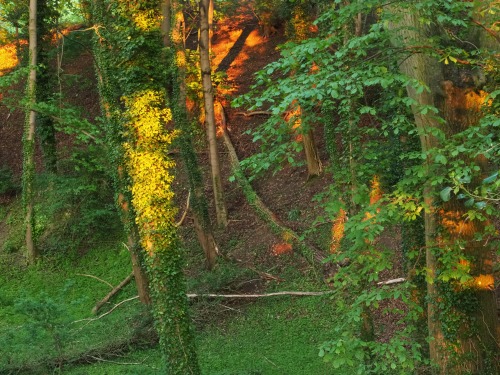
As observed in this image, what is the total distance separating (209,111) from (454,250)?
1116cm

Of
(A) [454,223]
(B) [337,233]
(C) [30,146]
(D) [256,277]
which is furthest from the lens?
(C) [30,146]

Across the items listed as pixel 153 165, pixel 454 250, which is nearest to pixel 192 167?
pixel 153 165

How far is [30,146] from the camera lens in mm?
18109

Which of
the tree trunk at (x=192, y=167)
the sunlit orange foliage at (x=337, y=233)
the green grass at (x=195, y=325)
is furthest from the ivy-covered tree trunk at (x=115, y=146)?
the sunlit orange foliage at (x=337, y=233)

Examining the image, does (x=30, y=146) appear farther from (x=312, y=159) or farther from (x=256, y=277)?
(x=312, y=159)

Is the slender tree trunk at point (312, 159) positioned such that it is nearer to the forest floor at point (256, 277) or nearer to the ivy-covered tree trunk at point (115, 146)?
the forest floor at point (256, 277)

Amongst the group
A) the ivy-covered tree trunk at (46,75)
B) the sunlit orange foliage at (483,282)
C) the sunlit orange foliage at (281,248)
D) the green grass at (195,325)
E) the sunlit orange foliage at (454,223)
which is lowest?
the green grass at (195,325)

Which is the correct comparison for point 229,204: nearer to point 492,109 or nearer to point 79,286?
point 79,286

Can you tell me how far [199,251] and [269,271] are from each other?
9.49ft

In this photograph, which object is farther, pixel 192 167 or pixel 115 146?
pixel 192 167

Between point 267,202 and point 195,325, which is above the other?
point 267,202

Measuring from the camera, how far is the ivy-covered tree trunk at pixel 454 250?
24.5ft

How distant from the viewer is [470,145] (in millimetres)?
5992

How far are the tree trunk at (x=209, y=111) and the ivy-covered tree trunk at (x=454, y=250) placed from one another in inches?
385
